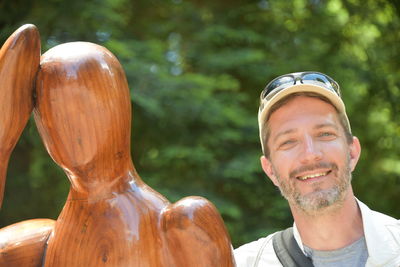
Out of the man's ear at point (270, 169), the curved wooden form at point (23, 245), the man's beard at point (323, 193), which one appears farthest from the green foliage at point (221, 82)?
the curved wooden form at point (23, 245)

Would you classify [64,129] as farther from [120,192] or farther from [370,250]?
[370,250]

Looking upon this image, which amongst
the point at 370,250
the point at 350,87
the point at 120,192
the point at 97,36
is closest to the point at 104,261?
the point at 120,192

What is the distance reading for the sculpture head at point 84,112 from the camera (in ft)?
3.75

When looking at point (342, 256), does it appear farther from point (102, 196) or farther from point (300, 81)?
point (102, 196)

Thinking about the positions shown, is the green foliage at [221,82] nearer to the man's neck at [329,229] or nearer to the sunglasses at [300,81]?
the sunglasses at [300,81]

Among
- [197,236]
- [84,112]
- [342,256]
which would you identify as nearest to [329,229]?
[342,256]

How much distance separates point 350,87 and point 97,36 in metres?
2.04

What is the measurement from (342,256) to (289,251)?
171 millimetres

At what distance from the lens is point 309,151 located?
173 cm

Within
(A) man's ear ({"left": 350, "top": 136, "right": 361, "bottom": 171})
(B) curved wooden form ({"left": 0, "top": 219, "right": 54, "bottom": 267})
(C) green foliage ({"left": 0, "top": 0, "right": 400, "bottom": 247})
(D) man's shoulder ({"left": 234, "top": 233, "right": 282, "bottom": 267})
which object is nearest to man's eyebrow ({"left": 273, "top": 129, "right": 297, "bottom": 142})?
(A) man's ear ({"left": 350, "top": 136, "right": 361, "bottom": 171})

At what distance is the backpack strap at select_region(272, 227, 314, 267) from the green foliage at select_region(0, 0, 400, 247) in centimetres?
161

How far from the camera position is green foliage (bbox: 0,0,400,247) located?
11.3 feet

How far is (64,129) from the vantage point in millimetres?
1146

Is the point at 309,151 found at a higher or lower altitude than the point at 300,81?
lower
